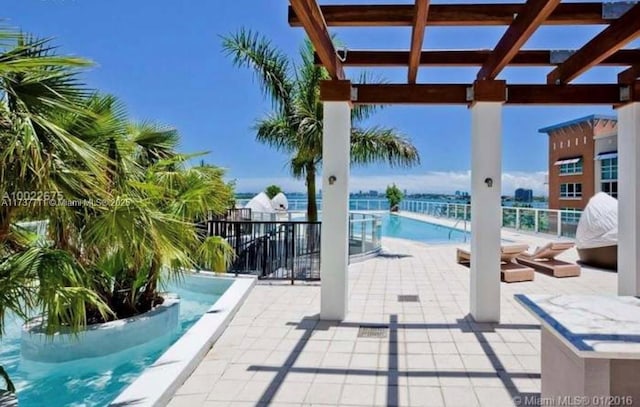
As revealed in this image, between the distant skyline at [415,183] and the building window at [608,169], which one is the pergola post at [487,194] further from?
the building window at [608,169]

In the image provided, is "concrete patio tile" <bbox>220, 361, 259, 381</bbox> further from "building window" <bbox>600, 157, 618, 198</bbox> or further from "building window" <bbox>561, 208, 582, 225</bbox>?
"building window" <bbox>600, 157, 618, 198</bbox>

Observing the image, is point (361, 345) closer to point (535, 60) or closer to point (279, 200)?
point (535, 60)

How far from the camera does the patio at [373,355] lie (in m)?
2.86

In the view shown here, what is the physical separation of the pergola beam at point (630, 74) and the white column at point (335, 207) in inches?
137

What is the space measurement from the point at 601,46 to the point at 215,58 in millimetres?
16259

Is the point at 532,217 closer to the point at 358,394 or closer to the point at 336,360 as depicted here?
the point at 336,360

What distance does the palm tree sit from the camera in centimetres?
874

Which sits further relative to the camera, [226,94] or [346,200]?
[226,94]

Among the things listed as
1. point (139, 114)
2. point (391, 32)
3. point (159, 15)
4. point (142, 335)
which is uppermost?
point (159, 15)

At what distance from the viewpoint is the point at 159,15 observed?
1371 centimetres

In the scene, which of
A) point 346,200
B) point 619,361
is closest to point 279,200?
point 346,200

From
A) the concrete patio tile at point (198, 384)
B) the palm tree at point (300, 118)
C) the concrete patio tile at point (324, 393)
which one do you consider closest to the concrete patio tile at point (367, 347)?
the concrete patio tile at point (324, 393)

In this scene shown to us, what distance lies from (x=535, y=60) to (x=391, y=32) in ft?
6.10

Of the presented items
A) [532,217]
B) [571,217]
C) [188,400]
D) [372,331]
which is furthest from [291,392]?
[532,217]
